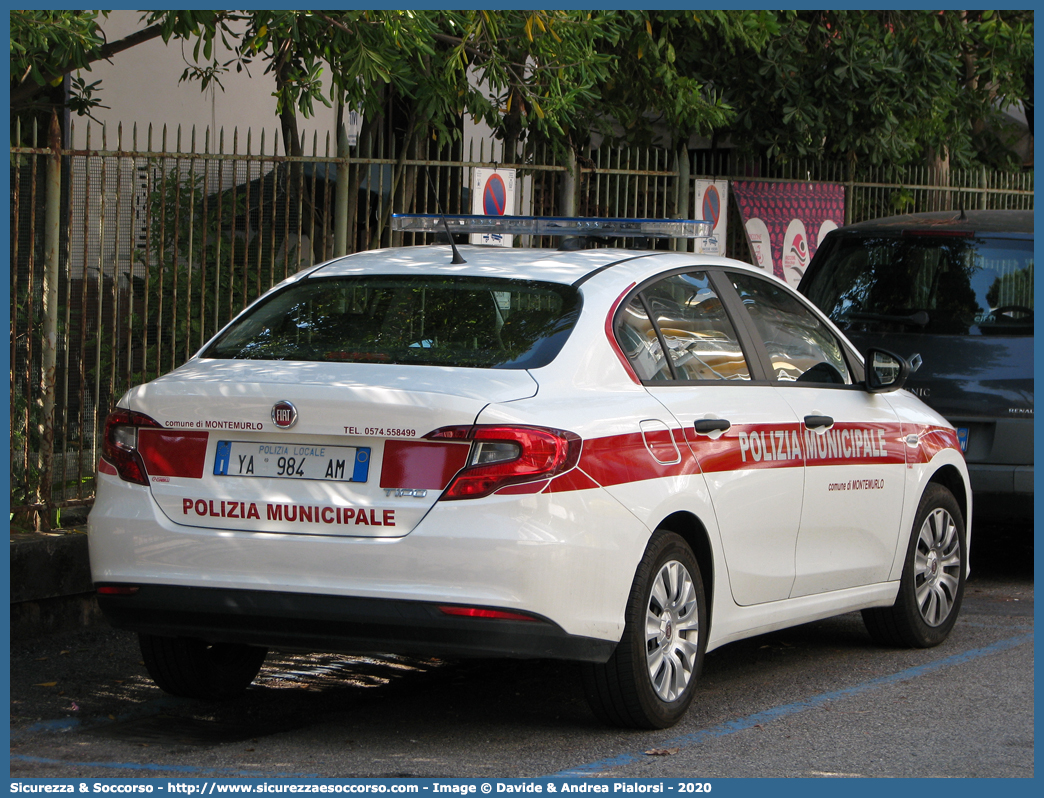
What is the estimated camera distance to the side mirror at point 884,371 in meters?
→ 6.02

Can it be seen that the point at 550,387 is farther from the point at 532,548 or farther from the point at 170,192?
the point at 170,192

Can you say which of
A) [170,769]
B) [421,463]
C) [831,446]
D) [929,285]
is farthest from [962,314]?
[170,769]

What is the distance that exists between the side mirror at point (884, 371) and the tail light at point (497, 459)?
2205 millimetres

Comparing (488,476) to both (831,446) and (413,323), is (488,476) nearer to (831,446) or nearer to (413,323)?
(413,323)

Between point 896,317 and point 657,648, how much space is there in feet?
13.2

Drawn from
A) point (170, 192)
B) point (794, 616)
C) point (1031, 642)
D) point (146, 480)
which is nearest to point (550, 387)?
point (146, 480)

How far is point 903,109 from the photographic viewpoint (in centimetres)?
1227

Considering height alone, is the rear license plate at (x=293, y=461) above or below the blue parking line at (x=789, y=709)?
above

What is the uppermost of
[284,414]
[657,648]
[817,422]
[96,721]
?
[284,414]

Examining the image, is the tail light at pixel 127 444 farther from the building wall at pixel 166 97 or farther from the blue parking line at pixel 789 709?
the building wall at pixel 166 97

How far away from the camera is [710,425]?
5031mm

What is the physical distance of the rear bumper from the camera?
14.0ft

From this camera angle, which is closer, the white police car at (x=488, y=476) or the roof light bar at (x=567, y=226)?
the white police car at (x=488, y=476)

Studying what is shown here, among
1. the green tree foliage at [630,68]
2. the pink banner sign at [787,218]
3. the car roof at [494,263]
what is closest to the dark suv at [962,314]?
the green tree foliage at [630,68]
